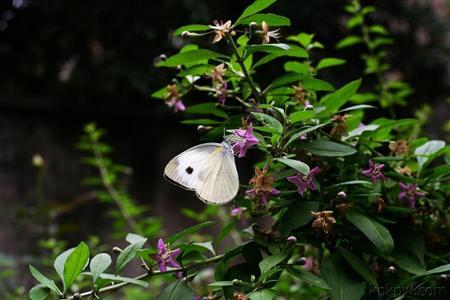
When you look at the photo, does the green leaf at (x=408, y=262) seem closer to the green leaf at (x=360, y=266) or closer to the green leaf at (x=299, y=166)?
the green leaf at (x=360, y=266)

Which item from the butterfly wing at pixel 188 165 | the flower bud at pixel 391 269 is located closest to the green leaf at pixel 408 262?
the flower bud at pixel 391 269

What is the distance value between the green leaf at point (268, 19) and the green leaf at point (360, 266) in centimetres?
34

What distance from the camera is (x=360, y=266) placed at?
30.7 inches

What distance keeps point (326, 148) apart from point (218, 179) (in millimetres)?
173

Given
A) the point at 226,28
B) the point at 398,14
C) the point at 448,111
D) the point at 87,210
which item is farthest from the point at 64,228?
the point at 448,111

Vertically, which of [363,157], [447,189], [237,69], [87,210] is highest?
[237,69]

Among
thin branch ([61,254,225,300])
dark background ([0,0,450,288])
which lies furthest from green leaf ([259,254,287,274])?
dark background ([0,0,450,288])

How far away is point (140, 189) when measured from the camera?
286 cm

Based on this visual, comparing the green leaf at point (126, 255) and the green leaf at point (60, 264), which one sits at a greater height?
the green leaf at point (60, 264)

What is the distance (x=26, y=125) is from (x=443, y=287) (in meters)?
2.37

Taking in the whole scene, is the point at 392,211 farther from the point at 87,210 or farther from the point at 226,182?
the point at 87,210

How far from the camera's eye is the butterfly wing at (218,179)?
0.74 meters

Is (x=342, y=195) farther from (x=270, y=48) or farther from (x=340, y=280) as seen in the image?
(x=270, y=48)

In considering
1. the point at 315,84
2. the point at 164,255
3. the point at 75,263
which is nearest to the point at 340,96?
the point at 315,84
